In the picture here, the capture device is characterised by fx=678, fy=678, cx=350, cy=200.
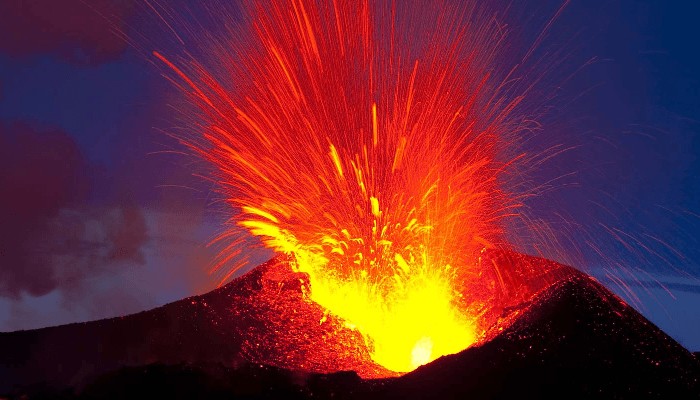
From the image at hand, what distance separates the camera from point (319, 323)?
13391 mm

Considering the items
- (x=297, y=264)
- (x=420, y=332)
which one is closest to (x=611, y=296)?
(x=420, y=332)

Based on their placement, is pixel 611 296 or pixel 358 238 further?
pixel 358 238

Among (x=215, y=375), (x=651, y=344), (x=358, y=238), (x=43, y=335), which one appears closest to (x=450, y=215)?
(x=358, y=238)

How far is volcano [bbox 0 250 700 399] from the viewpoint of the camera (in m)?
8.51

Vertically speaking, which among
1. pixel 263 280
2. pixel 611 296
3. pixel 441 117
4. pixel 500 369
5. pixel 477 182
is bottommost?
pixel 500 369

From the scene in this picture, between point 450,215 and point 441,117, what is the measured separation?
211 cm

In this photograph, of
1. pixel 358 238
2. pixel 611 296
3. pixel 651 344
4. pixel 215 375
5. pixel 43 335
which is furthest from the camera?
pixel 358 238

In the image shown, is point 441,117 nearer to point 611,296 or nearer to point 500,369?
point 611,296

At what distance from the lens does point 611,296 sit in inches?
472

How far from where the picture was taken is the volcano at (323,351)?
8.51 metres

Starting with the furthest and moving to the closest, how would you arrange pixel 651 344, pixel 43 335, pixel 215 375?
pixel 43 335
pixel 651 344
pixel 215 375

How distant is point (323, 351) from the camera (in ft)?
41.0

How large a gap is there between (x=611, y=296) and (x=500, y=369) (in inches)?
164

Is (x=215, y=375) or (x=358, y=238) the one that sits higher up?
(x=358, y=238)
